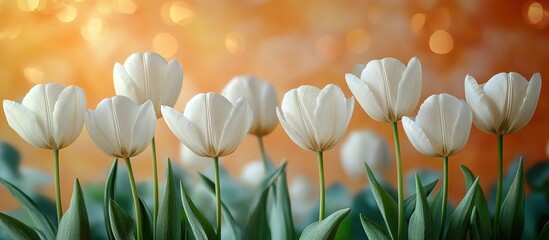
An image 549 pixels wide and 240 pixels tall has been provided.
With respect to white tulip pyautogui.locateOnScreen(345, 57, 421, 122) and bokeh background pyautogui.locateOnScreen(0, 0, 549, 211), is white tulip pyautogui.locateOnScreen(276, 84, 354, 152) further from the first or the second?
bokeh background pyautogui.locateOnScreen(0, 0, 549, 211)

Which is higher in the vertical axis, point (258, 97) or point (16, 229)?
point (258, 97)

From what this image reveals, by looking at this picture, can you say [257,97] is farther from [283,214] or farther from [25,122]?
[25,122]

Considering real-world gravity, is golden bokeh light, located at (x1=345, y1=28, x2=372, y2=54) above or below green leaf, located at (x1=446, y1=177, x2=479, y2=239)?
above

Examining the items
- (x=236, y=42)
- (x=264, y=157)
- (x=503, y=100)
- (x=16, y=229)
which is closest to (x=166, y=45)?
(x=236, y=42)

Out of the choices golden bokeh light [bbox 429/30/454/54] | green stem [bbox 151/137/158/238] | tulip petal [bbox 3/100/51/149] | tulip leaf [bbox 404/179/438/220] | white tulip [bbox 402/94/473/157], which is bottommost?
tulip leaf [bbox 404/179/438/220]

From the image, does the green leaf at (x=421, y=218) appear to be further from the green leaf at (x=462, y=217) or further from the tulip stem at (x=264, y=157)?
the tulip stem at (x=264, y=157)

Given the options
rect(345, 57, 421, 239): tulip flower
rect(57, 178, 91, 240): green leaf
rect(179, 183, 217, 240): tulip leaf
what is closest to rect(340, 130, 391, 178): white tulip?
rect(345, 57, 421, 239): tulip flower
